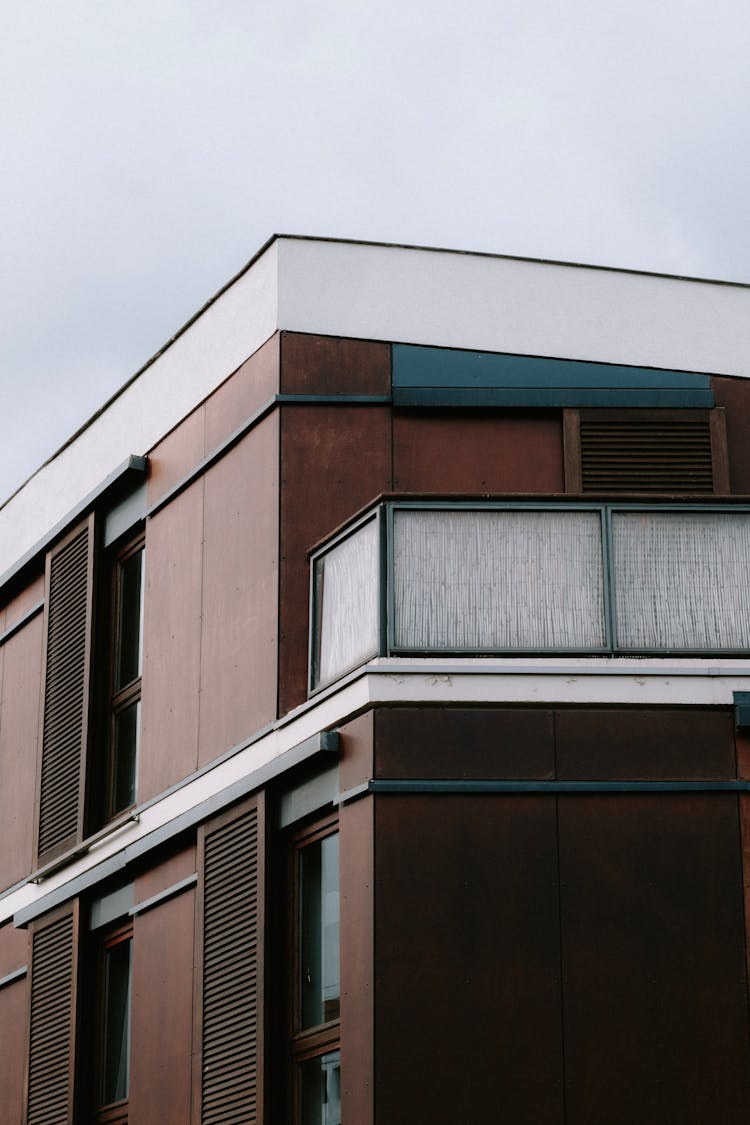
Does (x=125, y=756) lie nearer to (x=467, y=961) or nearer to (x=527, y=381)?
(x=527, y=381)

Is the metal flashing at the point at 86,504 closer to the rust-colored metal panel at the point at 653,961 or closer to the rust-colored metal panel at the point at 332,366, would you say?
the rust-colored metal panel at the point at 332,366

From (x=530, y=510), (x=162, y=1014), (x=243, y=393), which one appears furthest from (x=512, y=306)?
(x=162, y=1014)

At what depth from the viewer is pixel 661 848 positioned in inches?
549

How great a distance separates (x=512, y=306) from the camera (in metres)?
17.5

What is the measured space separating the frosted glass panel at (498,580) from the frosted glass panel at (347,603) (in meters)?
0.27

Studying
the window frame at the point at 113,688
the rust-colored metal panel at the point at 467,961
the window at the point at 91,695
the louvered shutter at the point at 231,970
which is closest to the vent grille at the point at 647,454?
the rust-colored metal panel at the point at 467,961

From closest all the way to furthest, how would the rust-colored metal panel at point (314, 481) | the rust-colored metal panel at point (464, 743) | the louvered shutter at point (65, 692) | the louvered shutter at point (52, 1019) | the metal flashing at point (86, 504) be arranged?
1. the rust-colored metal panel at point (464, 743)
2. the rust-colored metal panel at point (314, 481)
3. the louvered shutter at point (52, 1019)
4. the metal flashing at point (86, 504)
5. the louvered shutter at point (65, 692)

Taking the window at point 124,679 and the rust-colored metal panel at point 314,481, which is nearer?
the rust-colored metal panel at point 314,481

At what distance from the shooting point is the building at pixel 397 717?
13.6 m

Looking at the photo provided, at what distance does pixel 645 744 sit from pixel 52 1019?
7.55 meters

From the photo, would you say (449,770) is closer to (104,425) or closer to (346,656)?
(346,656)

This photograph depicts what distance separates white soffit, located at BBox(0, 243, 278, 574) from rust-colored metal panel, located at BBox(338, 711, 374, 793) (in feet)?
14.5

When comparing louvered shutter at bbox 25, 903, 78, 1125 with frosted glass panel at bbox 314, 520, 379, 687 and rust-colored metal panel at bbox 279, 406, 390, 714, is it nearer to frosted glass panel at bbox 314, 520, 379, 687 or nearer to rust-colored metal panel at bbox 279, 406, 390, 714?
rust-colored metal panel at bbox 279, 406, 390, 714

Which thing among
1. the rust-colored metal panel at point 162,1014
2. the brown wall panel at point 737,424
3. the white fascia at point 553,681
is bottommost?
the rust-colored metal panel at point 162,1014
